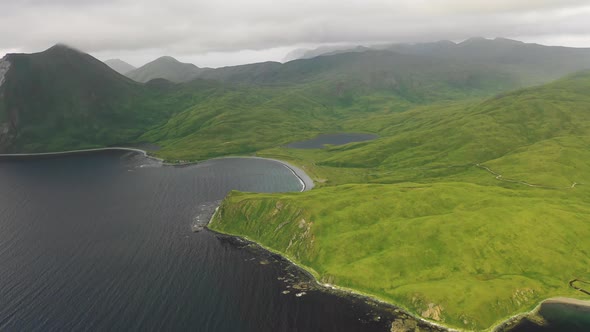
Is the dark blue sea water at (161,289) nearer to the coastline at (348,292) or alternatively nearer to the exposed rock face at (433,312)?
the coastline at (348,292)

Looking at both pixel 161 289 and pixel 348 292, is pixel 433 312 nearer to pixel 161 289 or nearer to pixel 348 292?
pixel 348 292

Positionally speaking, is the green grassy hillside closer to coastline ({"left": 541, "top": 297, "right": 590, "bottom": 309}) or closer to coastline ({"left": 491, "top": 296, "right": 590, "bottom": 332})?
coastline ({"left": 491, "top": 296, "right": 590, "bottom": 332})

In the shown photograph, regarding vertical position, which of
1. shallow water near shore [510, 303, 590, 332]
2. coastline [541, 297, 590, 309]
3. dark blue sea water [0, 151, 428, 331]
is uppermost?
dark blue sea water [0, 151, 428, 331]

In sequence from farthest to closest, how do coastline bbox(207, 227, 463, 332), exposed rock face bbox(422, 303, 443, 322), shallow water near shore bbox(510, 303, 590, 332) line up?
exposed rock face bbox(422, 303, 443, 322) < coastline bbox(207, 227, 463, 332) < shallow water near shore bbox(510, 303, 590, 332)

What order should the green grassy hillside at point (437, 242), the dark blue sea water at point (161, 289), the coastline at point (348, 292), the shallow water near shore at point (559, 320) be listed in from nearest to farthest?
the shallow water near shore at point (559, 320) → the coastline at point (348, 292) → the dark blue sea water at point (161, 289) → the green grassy hillside at point (437, 242)

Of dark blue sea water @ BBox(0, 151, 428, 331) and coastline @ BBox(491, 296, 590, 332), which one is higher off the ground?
dark blue sea water @ BBox(0, 151, 428, 331)

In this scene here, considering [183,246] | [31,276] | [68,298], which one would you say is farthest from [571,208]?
[31,276]

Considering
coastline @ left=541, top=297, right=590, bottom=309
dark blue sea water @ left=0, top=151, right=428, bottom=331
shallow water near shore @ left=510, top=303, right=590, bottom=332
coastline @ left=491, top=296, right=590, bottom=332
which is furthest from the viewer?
coastline @ left=541, top=297, right=590, bottom=309

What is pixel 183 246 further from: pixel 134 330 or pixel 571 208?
pixel 571 208

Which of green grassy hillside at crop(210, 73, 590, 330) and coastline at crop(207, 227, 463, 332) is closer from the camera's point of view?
coastline at crop(207, 227, 463, 332)

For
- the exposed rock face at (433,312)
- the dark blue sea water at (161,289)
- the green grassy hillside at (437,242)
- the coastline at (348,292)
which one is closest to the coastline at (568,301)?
the green grassy hillside at (437,242)

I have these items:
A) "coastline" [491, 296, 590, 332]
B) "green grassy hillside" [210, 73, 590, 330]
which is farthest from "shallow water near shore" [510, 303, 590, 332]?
"green grassy hillside" [210, 73, 590, 330]
